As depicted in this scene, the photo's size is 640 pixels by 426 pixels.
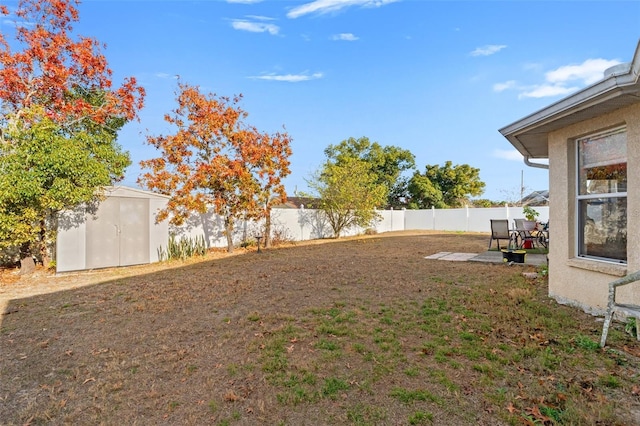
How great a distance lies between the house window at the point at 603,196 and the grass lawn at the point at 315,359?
0.92 metres

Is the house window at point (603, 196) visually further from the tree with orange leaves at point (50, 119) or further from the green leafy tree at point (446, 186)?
the green leafy tree at point (446, 186)

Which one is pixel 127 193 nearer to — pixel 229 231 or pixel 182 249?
pixel 182 249

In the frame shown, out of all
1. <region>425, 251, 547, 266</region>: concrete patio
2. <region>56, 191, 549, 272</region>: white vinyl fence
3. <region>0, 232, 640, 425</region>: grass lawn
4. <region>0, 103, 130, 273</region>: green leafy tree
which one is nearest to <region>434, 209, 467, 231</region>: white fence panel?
<region>425, 251, 547, 266</region>: concrete patio

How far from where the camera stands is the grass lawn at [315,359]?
7.67ft

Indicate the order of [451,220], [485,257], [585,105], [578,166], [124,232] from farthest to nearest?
[451,220]
[485,257]
[124,232]
[578,166]
[585,105]

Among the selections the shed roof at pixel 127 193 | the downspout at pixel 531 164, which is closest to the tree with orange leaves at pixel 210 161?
the shed roof at pixel 127 193

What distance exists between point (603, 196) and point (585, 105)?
4.16 feet

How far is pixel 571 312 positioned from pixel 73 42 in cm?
1275

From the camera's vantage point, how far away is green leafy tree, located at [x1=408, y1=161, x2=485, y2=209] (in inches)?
1040

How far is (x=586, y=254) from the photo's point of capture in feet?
14.5

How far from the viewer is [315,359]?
3.10 meters

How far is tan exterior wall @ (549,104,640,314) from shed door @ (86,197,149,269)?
9626 mm

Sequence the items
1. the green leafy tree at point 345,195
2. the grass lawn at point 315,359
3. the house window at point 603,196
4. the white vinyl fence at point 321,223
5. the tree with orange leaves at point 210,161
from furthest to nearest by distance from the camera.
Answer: the green leafy tree at point 345,195 < the white vinyl fence at point 321,223 < the tree with orange leaves at point 210,161 < the house window at point 603,196 < the grass lawn at point 315,359

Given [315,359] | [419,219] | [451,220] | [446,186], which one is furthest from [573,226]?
[446,186]
